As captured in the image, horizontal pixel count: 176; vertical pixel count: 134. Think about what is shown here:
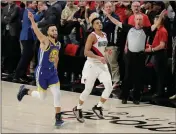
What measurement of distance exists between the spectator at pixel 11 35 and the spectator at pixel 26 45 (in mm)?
571

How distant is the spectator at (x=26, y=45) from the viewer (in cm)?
1505

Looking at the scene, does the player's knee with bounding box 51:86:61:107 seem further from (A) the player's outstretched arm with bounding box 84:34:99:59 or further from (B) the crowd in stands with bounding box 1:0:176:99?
(B) the crowd in stands with bounding box 1:0:176:99

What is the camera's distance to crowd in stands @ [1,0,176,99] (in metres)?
12.8

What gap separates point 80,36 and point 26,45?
5.20 ft

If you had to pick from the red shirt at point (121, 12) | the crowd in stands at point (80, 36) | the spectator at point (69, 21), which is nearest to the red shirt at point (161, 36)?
the crowd in stands at point (80, 36)

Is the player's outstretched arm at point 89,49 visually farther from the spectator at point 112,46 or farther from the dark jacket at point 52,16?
the dark jacket at point 52,16

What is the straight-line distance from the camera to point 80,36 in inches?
571

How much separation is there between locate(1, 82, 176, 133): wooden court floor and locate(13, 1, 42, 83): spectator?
2.30m

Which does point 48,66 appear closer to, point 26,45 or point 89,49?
point 89,49

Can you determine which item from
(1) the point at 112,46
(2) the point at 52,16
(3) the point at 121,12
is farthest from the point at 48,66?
(2) the point at 52,16

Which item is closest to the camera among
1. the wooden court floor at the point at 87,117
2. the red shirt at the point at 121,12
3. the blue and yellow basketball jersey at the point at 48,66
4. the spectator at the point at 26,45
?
the wooden court floor at the point at 87,117

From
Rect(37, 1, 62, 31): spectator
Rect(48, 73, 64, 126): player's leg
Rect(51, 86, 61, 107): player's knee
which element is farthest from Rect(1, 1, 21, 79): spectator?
Rect(51, 86, 61, 107): player's knee

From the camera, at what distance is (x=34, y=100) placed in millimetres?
12484

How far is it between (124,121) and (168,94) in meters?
3.11
